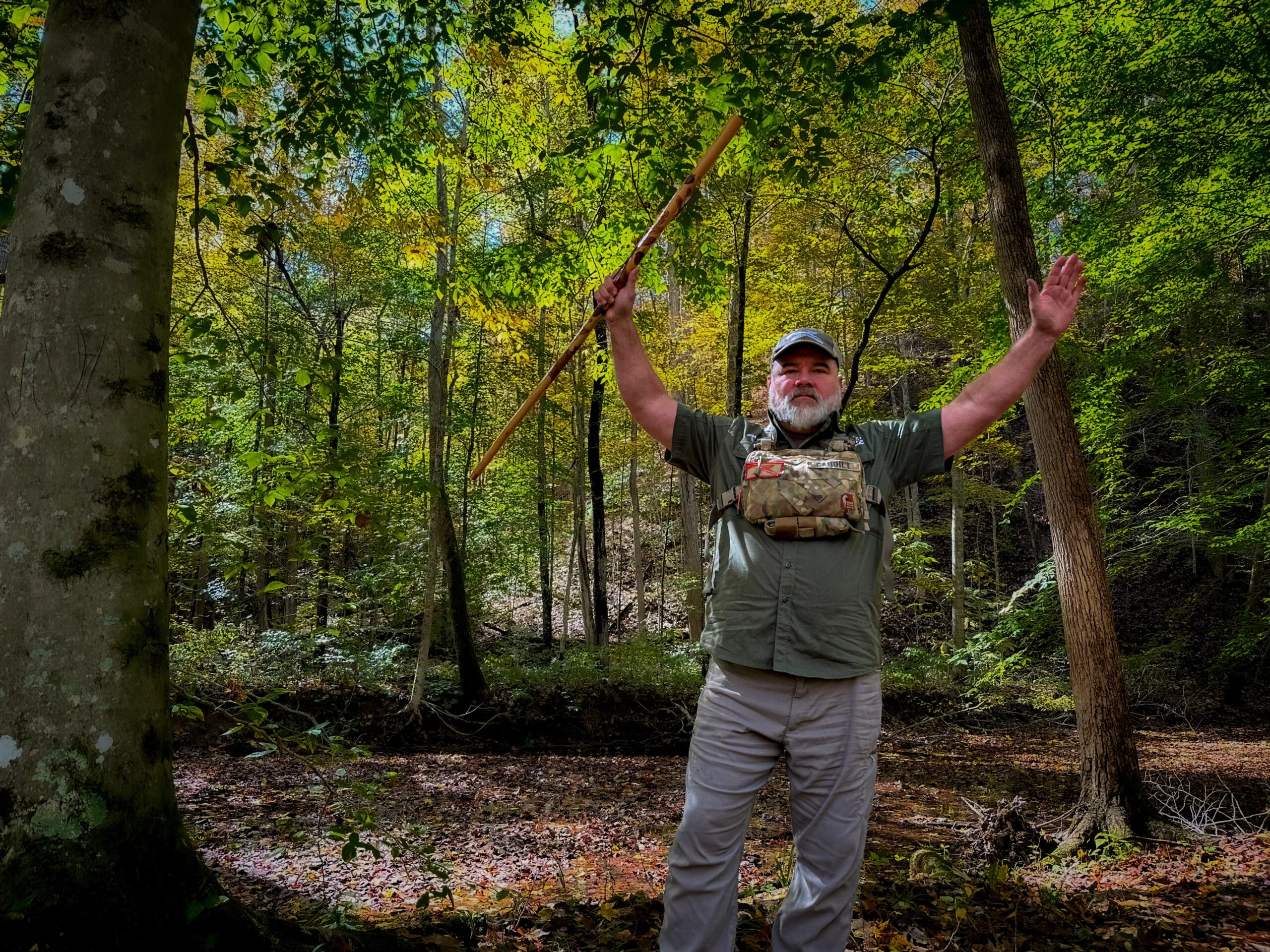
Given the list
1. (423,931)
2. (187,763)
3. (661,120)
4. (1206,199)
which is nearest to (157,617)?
(423,931)

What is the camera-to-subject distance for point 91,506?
173 cm

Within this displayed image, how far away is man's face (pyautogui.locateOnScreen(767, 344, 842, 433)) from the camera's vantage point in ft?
8.61

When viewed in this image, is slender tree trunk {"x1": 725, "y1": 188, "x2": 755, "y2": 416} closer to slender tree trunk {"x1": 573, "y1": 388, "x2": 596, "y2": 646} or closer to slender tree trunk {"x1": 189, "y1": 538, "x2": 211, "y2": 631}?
slender tree trunk {"x1": 573, "y1": 388, "x2": 596, "y2": 646}

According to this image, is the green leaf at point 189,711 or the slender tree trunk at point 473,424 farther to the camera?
the slender tree trunk at point 473,424

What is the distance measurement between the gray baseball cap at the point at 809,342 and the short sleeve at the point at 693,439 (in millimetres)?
368

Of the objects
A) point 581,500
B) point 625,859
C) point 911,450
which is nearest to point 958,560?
point 581,500

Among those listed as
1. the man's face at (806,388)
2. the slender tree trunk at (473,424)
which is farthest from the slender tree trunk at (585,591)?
the man's face at (806,388)

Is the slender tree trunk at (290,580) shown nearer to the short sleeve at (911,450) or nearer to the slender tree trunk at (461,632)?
the slender tree trunk at (461,632)

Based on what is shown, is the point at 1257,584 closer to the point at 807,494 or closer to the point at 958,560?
the point at 958,560

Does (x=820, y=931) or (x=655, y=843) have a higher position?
(x=820, y=931)

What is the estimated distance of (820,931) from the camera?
2.23 meters

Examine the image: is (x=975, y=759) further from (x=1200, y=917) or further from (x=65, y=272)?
(x=65, y=272)

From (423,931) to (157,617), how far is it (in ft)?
5.77

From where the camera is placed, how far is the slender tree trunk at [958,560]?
46.2 ft
